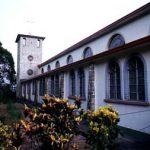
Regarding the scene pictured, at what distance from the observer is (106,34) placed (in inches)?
618

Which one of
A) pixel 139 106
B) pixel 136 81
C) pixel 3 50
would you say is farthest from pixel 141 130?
pixel 3 50

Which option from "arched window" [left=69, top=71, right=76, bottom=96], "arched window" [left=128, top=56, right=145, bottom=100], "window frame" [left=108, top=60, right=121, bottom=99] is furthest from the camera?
"arched window" [left=69, top=71, right=76, bottom=96]

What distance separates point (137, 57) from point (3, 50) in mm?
29529

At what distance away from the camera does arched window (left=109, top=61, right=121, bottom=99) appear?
11095 millimetres

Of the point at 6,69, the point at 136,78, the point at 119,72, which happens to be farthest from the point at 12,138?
the point at 6,69

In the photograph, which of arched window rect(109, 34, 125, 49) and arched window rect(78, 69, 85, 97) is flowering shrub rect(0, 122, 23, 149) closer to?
arched window rect(78, 69, 85, 97)

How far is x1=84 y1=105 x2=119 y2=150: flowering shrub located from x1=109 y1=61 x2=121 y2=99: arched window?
5.08 m

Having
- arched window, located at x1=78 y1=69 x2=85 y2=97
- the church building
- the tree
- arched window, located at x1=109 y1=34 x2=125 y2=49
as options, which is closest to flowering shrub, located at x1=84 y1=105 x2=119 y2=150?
the church building

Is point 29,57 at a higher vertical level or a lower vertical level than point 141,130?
higher

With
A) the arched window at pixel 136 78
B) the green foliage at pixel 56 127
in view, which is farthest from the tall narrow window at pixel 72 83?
the green foliage at pixel 56 127

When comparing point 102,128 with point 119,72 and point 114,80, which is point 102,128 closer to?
point 119,72

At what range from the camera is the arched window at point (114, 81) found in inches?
437

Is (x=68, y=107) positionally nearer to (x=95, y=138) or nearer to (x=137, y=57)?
(x=95, y=138)

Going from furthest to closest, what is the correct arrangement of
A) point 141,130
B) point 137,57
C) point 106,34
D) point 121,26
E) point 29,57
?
point 29,57, point 106,34, point 121,26, point 137,57, point 141,130
